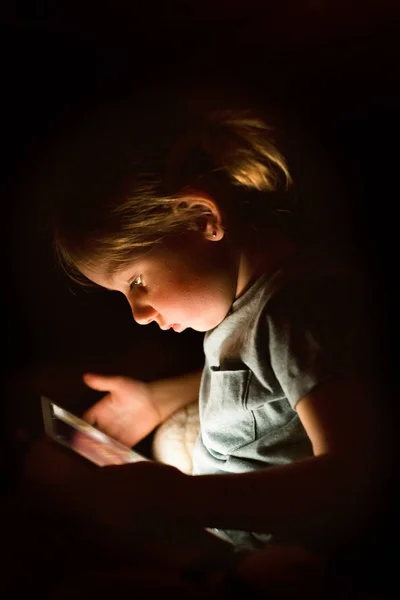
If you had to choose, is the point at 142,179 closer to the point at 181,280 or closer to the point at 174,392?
the point at 181,280

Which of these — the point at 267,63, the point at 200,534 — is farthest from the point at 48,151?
the point at 200,534

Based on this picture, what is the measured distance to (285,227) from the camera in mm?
565

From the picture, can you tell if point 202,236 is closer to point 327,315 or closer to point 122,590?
point 327,315

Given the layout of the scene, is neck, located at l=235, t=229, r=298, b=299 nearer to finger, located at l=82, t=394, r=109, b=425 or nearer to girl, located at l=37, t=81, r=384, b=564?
girl, located at l=37, t=81, r=384, b=564

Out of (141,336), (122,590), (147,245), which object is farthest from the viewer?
(141,336)

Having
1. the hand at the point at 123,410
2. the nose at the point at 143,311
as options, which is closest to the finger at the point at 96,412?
the hand at the point at 123,410

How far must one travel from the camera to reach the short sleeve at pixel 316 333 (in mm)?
433

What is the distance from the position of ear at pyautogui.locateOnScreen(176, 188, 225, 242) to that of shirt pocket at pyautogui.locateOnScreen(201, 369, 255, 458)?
0.12 m

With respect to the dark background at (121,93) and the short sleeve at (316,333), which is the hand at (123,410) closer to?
the dark background at (121,93)

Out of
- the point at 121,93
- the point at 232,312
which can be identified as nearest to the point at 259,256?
the point at 232,312

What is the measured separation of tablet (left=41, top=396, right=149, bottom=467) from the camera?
1.60 feet

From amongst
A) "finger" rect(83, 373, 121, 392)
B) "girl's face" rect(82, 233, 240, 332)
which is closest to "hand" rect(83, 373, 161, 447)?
"finger" rect(83, 373, 121, 392)

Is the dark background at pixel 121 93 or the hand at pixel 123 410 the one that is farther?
the hand at pixel 123 410

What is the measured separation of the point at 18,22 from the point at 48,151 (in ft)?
0.34
